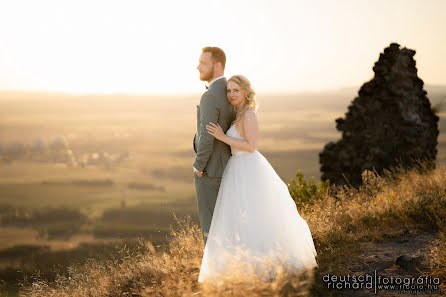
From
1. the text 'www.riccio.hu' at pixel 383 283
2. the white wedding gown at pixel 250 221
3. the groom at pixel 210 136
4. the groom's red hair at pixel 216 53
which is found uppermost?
the groom's red hair at pixel 216 53

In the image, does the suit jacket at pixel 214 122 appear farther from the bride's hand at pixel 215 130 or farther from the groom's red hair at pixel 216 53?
the groom's red hair at pixel 216 53

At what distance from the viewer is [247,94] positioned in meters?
5.43

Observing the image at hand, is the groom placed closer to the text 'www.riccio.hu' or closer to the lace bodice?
the lace bodice

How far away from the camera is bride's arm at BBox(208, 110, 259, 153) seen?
17.5 feet

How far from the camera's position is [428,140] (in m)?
13.9

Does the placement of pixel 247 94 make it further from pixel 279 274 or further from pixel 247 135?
pixel 279 274

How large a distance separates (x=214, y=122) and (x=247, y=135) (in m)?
0.48

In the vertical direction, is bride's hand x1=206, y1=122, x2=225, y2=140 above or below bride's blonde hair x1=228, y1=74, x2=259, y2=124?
below

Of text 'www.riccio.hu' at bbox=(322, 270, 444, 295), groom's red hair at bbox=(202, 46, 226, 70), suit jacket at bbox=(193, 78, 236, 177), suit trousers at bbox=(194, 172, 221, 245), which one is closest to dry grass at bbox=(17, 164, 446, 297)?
text 'www.riccio.hu' at bbox=(322, 270, 444, 295)

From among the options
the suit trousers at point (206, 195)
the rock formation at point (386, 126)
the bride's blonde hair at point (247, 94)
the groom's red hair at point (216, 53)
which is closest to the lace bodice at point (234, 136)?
the bride's blonde hair at point (247, 94)

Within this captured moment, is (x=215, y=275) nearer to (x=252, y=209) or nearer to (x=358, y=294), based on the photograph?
(x=252, y=209)

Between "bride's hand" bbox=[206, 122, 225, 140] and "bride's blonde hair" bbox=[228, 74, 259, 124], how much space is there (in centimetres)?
23

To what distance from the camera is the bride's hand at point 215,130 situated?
5.35 metres

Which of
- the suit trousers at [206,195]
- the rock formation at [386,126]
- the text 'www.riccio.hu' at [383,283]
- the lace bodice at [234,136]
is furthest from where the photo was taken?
the rock formation at [386,126]
